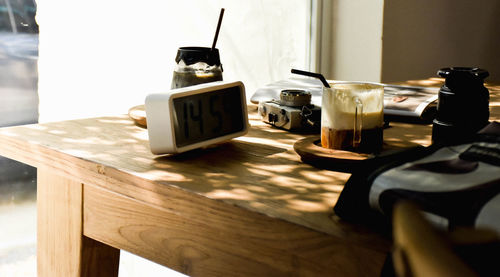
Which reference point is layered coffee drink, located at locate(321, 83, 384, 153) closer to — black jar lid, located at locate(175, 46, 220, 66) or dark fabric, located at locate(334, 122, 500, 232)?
dark fabric, located at locate(334, 122, 500, 232)

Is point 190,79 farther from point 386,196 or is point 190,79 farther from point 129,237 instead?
point 386,196

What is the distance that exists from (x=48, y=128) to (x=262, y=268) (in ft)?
2.21

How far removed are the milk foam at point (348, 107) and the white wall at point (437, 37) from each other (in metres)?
1.98

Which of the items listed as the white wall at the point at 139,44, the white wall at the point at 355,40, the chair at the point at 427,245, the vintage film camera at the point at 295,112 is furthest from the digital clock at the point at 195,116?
the white wall at the point at 355,40

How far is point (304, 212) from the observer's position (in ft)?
2.59

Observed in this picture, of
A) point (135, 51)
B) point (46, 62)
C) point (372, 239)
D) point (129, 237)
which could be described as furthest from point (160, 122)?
point (135, 51)

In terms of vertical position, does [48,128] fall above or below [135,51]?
below

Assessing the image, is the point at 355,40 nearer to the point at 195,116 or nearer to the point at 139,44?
the point at 139,44

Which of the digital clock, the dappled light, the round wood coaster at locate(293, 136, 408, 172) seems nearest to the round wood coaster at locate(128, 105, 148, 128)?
the dappled light

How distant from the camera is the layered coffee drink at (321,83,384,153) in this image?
1.03 metres

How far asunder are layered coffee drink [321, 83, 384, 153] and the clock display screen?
0.19 meters

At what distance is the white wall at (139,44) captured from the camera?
2.17 m

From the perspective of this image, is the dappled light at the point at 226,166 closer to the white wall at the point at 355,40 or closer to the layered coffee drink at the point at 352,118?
the layered coffee drink at the point at 352,118

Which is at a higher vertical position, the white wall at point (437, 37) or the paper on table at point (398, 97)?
the white wall at point (437, 37)
